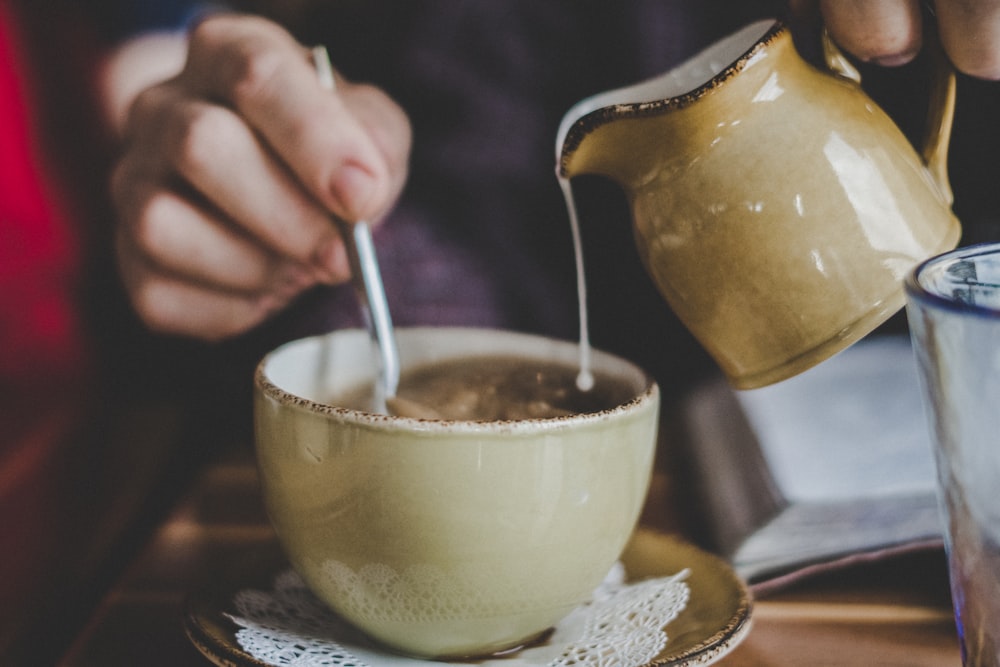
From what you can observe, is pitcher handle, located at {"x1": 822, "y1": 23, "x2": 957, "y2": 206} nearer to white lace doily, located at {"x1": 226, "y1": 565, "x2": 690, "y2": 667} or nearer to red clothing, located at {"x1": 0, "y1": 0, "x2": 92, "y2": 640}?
white lace doily, located at {"x1": 226, "y1": 565, "x2": 690, "y2": 667}

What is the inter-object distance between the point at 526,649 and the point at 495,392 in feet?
0.48

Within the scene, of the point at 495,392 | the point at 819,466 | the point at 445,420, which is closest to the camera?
the point at 445,420

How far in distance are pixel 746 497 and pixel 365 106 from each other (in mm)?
538

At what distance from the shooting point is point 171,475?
80 cm

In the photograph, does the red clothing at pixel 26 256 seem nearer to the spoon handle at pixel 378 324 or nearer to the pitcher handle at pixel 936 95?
the spoon handle at pixel 378 324

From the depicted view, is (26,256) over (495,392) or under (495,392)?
under

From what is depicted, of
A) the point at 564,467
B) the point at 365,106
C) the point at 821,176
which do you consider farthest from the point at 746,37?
the point at 365,106

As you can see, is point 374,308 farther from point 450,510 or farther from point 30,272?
point 30,272

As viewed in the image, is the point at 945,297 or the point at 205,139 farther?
the point at 205,139

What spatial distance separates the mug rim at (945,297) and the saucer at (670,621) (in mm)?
198

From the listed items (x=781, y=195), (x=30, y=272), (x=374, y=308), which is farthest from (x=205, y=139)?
(x=30, y=272)

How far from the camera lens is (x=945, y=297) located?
1.17 feet

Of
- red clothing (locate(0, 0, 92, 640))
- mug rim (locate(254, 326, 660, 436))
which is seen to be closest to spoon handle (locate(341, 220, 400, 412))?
mug rim (locate(254, 326, 660, 436))

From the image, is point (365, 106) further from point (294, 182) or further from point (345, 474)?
point (345, 474)
